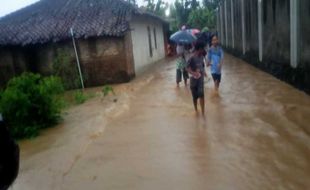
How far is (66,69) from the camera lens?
16.9 meters

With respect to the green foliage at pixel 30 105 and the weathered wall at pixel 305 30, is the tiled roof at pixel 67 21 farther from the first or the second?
Answer: the weathered wall at pixel 305 30

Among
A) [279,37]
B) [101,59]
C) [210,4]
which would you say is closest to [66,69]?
[101,59]

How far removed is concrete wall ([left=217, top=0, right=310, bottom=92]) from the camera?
9945 mm

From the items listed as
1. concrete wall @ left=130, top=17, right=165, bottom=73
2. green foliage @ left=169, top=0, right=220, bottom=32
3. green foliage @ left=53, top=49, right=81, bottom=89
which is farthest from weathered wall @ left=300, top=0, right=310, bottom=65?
green foliage @ left=169, top=0, right=220, bottom=32

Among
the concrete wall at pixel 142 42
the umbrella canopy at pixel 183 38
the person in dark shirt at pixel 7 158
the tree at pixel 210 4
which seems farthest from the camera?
the tree at pixel 210 4

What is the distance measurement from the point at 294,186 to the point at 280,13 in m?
8.23

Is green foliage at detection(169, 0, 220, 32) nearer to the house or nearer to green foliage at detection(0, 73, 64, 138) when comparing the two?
the house

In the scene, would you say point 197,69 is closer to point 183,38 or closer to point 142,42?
point 183,38

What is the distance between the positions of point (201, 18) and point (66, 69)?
29401mm

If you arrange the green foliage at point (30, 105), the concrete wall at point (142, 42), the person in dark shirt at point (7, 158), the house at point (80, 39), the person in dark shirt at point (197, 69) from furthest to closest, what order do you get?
the concrete wall at point (142, 42) < the house at point (80, 39) < the green foliage at point (30, 105) < the person in dark shirt at point (197, 69) < the person in dark shirt at point (7, 158)

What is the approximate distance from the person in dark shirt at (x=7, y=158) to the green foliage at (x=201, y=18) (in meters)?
42.8

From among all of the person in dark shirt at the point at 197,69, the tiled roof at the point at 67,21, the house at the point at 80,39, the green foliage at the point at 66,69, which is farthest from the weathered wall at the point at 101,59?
the person in dark shirt at the point at 197,69

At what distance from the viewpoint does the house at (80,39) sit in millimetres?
16109

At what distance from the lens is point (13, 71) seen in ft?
57.3
